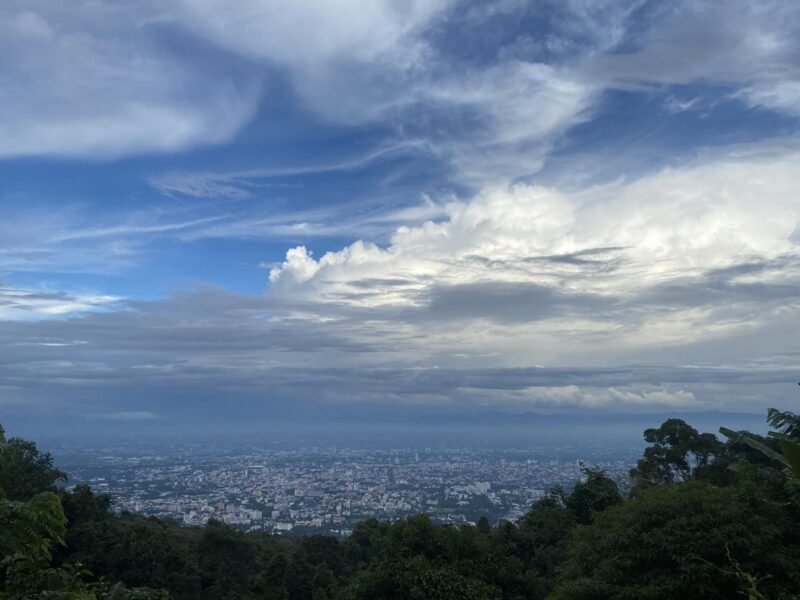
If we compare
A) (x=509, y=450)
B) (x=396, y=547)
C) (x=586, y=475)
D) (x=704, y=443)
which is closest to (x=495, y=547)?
(x=396, y=547)

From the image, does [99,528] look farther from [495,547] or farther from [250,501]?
[250,501]

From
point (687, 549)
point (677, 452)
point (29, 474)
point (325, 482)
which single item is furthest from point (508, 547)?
point (325, 482)

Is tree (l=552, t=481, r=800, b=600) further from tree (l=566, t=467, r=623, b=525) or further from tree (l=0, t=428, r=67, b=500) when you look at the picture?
tree (l=0, t=428, r=67, b=500)

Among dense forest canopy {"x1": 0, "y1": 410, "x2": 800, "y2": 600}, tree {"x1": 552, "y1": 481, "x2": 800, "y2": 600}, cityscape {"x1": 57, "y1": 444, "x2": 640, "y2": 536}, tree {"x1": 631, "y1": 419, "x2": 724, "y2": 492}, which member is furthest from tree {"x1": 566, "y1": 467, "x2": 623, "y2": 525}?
tree {"x1": 552, "y1": 481, "x2": 800, "y2": 600}

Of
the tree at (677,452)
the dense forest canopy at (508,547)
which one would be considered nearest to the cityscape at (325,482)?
the tree at (677,452)

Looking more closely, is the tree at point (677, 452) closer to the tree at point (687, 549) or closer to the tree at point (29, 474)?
the tree at point (687, 549)
